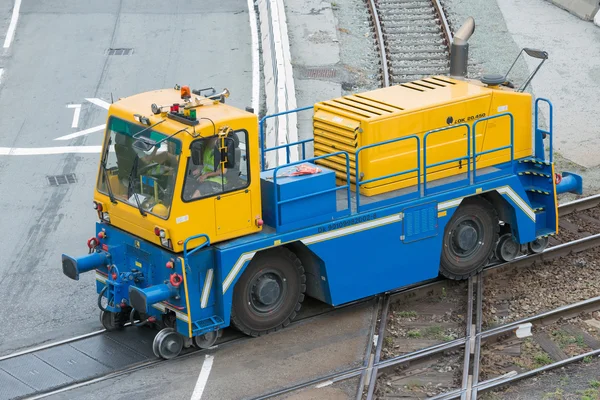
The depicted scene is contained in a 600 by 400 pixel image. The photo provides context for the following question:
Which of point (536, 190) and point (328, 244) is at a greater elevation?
point (328, 244)

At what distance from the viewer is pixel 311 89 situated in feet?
Answer: 66.3

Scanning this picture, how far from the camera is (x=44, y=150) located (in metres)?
18.2

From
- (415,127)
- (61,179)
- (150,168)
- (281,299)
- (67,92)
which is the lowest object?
(61,179)

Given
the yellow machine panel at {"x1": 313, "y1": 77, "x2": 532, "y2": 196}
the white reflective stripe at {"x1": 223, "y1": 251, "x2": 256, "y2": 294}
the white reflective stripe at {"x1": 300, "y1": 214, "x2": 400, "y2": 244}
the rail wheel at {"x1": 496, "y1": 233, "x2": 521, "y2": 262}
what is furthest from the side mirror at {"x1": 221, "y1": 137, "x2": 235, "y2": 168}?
the rail wheel at {"x1": 496, "y1": 233, "x2": 521, "y2": 262}

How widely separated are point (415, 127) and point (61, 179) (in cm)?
679

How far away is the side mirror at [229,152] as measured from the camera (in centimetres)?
1122

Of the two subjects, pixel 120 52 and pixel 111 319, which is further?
pixel 120 52

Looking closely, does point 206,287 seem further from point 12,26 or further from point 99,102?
point 12,26

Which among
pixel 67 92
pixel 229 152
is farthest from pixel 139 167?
pixel 67 92

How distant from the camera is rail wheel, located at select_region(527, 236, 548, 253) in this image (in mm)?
14367

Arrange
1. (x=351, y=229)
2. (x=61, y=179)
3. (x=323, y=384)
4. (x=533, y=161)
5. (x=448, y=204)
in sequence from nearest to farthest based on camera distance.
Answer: (x=323, y=384) < (x=351, y=229) < (x=448, y=204) < (x=533, y=161) < (x=61, y=179)

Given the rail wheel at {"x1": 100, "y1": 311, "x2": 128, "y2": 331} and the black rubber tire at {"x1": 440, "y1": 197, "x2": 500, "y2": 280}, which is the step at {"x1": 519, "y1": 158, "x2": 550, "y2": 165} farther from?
the rail wheel at {"x1": 100, "y1": 311, "x2": 128, "y2": 331}

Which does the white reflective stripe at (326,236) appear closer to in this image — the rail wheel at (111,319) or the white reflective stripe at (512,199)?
the white reflective stripe at (512,199)

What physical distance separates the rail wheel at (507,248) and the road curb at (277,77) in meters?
3.43
